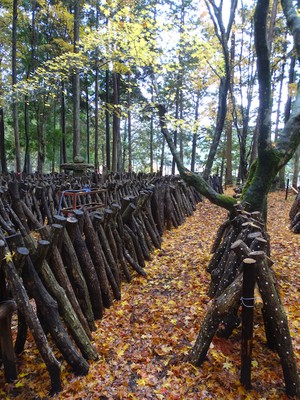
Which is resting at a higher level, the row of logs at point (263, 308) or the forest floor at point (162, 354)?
the row of logs at point (263, 308)

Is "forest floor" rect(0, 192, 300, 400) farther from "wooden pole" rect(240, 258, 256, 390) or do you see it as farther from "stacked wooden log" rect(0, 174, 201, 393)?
"wooden pole" rect(240, 258, 256, 390)

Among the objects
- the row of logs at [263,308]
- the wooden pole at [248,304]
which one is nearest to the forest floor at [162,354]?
the row of logs at [263,308]

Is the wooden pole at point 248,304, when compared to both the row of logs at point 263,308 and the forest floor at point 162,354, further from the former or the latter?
the forest floor at point 162,354

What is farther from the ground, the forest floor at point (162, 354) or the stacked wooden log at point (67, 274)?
the stacked wooden log at point (67, 274)

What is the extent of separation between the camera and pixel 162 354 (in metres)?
3.33

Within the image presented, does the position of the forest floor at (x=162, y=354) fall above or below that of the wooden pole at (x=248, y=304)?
below

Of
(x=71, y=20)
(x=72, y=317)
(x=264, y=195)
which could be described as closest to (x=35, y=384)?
(x=72, y=317)

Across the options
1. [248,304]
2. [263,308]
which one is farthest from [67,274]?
[263,308]

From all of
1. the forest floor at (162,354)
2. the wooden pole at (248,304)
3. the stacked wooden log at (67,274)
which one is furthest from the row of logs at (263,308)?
the stacked wooden log at (67,274)

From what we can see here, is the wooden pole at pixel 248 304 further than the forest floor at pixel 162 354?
No

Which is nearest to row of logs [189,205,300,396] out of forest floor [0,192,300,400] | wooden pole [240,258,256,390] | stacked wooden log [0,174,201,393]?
wooden pole [240,258,256,390]

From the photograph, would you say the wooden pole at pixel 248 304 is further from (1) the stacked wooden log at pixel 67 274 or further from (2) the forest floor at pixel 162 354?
(1) the stacked wooden log at pixel 67 274

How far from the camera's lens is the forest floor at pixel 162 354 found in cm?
280

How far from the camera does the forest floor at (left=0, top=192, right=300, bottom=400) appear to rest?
2.80 metres
